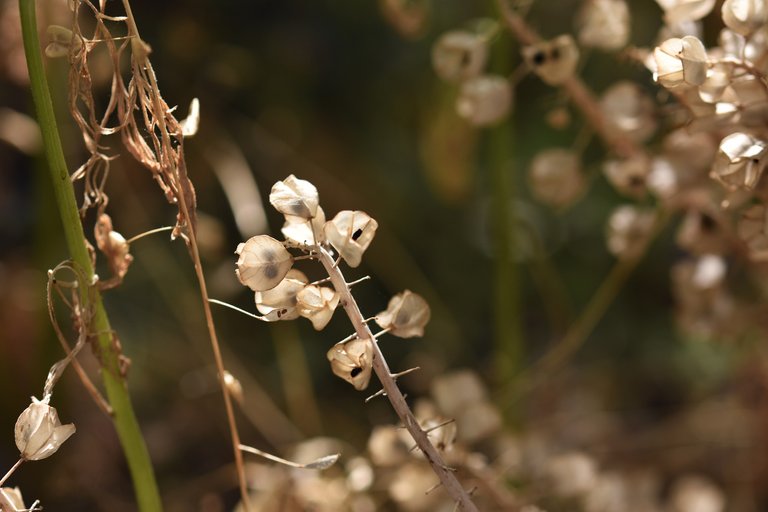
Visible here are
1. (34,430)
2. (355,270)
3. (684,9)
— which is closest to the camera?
(34,430)

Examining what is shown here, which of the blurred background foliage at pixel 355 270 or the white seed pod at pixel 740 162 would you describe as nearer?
the white seed pod at pixel 740 162

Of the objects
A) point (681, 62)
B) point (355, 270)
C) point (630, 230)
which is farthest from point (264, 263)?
Result: point (355, 270)

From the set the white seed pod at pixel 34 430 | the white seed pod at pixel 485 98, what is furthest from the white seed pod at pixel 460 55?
the white seed pod at pixel 34 430

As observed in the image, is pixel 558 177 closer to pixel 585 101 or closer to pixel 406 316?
pixel 585 101

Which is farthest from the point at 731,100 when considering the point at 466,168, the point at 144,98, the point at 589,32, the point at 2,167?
the point at 2,167

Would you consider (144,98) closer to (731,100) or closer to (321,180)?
(731,100)

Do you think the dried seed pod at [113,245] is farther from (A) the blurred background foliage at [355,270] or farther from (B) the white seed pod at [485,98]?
(A) the blurred background foliage at [355,270]
